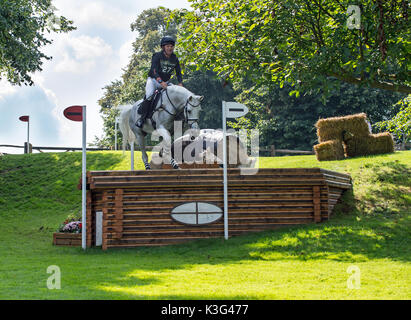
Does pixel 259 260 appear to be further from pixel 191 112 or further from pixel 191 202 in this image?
pixel 191 112

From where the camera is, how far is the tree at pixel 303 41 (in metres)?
12.8

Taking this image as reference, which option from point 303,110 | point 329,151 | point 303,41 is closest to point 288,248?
point 303,41

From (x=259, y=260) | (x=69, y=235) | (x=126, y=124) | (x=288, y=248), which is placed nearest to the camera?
(x=259, y=260)

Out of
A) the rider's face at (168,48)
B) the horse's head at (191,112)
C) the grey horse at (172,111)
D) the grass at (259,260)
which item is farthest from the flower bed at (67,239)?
the rider's face at (168,48)

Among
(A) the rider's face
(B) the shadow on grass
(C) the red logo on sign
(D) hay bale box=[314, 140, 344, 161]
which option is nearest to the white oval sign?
(B) the shadow on grass

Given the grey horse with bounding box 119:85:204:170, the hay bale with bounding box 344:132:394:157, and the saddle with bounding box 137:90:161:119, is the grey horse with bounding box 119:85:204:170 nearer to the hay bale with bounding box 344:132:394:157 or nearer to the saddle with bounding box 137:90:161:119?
the saddle with bounding box 137:90:161:119

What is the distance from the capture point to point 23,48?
22.2 meters

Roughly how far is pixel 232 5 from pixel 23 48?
1080 cm

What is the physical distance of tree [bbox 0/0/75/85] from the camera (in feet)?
65.7

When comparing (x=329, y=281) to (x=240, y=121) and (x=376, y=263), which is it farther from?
(x=240, y=121)

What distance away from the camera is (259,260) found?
9.96m

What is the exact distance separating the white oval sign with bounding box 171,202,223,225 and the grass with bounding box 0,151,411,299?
58 centimetres

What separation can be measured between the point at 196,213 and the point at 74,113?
4272 millimetres
